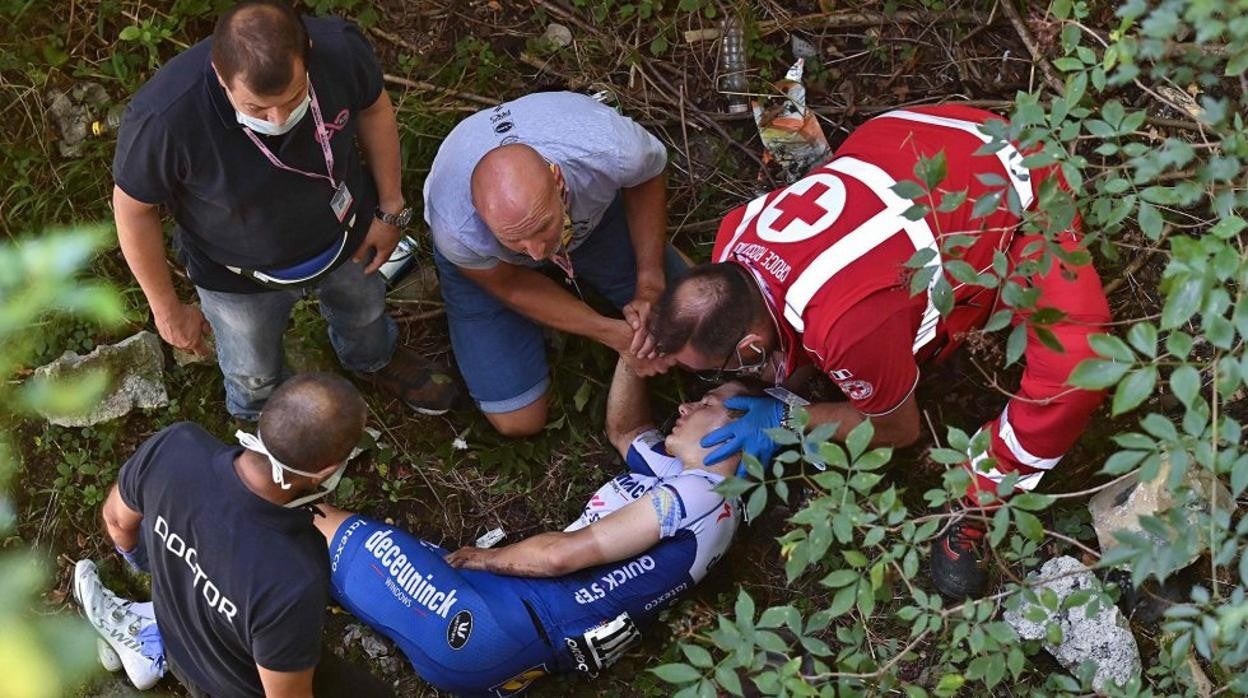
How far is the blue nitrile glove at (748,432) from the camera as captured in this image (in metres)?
3.94

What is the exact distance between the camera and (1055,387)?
3631 mm

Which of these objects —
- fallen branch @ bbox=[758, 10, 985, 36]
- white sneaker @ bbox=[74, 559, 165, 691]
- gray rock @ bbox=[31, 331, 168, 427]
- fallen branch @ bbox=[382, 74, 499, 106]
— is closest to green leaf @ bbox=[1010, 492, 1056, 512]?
fallen branch @ bbox=[758, 10, 985, 36]

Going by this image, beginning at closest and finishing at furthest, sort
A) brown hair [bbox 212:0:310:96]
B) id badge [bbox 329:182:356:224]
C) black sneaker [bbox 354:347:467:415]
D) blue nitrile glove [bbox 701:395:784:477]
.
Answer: brown hair [bbox 212:0:310:96], id badge [bbox 329:182:356:224], blue nitrile glove [bbox 701:395:784:477], black sneaker [bbox 354:347:467:415]

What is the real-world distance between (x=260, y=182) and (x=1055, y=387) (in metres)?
2.39

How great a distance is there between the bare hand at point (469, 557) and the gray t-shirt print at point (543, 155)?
100cm

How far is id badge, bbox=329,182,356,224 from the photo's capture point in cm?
339

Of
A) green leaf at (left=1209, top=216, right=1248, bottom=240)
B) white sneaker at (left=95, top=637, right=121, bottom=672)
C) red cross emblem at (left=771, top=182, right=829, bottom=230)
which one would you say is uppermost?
green leaf at (left=1209, top=216, right=1248, bottom=240)

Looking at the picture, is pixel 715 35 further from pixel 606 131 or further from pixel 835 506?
pixel 835 506

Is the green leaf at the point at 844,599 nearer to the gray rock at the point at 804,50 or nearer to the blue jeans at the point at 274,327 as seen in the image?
the blue jeans at the point at 274,327

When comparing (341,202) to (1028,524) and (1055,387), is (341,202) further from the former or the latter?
(1055,387)

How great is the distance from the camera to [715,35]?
4.64 m

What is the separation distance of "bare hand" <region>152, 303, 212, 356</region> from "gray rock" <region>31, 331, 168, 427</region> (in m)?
0.96

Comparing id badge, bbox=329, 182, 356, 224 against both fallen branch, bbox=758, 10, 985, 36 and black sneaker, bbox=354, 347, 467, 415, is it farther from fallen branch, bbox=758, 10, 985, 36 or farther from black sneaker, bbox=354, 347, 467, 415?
fallen branch, bbox=758, 10, 985, 36

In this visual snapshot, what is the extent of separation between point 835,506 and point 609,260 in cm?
193
